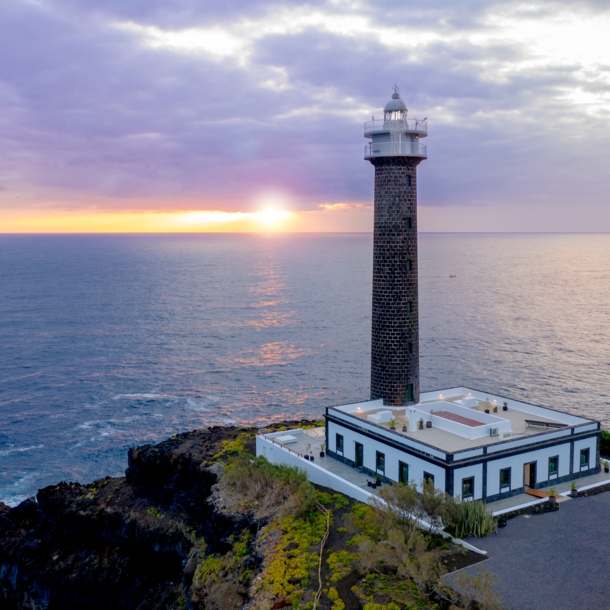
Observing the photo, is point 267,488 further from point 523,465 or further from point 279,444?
point 523,465

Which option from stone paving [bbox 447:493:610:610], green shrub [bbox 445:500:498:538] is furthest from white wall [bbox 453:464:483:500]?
stone paving [bbox 447:493:610:610]

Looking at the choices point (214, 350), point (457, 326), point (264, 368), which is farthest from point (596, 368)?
point (214, 350)

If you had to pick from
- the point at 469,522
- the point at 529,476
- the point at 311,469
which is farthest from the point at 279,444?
the point at 529,476

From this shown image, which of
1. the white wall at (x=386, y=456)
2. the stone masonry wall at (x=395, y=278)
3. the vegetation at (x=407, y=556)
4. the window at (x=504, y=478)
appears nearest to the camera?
the vegetation at (x=407, y=556)

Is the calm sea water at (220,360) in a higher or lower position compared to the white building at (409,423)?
lower

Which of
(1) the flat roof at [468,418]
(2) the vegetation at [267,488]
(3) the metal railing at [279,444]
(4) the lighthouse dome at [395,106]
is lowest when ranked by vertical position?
(2) the vegetation at [267,488]

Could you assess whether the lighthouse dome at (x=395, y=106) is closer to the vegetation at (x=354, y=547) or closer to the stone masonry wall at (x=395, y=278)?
the stone masonry wall at (x=395, y=278)

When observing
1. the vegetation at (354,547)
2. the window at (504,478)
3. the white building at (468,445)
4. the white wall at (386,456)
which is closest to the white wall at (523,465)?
the white building at (468,445)
